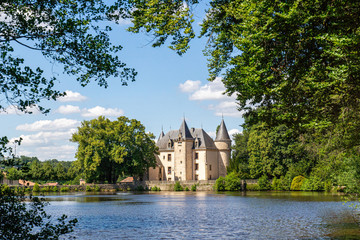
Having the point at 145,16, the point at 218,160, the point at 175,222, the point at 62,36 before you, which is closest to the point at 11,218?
the point at 62,36

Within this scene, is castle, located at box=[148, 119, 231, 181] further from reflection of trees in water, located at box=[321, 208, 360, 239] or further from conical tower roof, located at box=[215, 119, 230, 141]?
reflection of trees in water, located at box=[321, 208, 360, 239]

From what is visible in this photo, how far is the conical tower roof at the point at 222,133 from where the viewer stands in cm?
7444

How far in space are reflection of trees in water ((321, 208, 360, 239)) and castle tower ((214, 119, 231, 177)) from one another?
53508mm

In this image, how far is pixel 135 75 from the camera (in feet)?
27.4

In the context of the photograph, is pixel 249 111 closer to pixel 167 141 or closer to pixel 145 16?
pixel 145 16

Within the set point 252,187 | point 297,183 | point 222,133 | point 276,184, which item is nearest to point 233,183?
point 252,187

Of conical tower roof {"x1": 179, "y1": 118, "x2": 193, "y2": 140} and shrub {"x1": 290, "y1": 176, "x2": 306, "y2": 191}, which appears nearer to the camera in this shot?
shrub {"x1": 290, "y1": 176, "x2": 306, "y2": 191}

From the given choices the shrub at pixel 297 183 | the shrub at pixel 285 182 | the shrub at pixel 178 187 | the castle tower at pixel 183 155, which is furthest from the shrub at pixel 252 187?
the castle tower at pixel 183 155

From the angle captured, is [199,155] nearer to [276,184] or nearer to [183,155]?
[183,155]

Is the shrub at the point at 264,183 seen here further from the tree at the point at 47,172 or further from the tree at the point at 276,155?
the tree at the point at 47,172

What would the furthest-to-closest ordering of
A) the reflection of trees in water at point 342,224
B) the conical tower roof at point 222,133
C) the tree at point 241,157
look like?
1. the conical tower roof at point 222,133
2. the tree at point 241,157
3. the reflection of trees in water at point 342,224

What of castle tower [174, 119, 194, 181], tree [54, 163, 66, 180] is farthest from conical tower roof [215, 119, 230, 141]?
tree [54, 163, 66, 180]

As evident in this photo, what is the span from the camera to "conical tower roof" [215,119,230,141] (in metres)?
74.4

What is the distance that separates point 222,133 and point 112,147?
2430 centimetres
